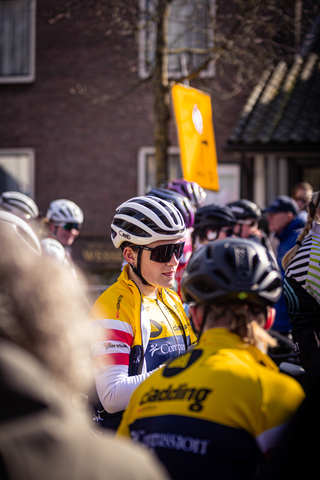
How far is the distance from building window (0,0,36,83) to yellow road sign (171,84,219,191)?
1140cm

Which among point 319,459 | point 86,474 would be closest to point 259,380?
point 319,459

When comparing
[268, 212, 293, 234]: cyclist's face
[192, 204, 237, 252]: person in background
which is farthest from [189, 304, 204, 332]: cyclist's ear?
[268, 212, 293, 234]: cyclist's face

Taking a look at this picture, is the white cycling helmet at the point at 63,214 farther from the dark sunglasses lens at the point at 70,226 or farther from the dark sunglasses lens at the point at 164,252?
the dark sunglasses lens at the point at 164,252

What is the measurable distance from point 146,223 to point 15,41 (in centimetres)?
1568

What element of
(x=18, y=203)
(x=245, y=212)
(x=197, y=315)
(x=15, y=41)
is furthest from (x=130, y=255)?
(x=15, y=41)

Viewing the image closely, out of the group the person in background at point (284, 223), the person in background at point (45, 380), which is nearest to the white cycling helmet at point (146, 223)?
the person in background at point (45, 380)

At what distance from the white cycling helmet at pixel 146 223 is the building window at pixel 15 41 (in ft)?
47.5

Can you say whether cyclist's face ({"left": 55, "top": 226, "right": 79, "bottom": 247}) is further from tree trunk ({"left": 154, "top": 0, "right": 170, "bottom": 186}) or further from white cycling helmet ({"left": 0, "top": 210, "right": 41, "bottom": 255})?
white cycling helmet ({"left": 0, "top": 210, "right": 41, "bottom": 255})

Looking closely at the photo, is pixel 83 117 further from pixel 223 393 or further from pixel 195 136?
pixel 223 393

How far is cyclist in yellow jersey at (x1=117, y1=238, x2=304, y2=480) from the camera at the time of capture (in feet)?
5.14

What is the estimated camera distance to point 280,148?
465 inches

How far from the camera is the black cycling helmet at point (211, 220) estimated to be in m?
5.15

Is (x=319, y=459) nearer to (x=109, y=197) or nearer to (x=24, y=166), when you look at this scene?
(x=109, y=197)

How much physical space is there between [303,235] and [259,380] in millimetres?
2528
